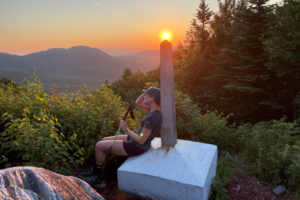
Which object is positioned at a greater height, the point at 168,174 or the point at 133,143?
the point at 133,143

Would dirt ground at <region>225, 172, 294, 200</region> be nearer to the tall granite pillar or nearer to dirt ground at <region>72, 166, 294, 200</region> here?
dirt ground at <region>72, 166, 294, 200</region>

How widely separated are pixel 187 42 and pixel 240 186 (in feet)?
94.6

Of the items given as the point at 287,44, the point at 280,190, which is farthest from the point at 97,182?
the point at 287,44

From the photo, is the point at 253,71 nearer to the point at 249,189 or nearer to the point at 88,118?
the point at 249,189

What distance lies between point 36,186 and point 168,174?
6.10 feet

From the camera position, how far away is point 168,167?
312 cm

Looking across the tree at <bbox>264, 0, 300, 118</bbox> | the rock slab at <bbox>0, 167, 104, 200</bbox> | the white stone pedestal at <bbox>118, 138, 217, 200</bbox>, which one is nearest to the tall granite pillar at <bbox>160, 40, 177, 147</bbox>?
the white stone pedestal at <bbox>118, 138, 217, 200</bbox>

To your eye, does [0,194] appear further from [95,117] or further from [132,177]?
[95,117]

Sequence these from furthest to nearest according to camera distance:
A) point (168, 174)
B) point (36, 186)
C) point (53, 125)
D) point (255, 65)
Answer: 1. point (255, 65)
2. point (53, 125)
3. point (168, 174)
4. point (36, 186)

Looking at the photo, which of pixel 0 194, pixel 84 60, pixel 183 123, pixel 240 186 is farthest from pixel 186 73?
pixel 84 60

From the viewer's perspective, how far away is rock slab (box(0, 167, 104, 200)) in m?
1.45

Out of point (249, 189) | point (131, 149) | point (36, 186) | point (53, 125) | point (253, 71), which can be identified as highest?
point (253, 71)

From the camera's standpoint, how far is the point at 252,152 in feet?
16.2

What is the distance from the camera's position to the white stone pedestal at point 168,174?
Answer: 2836mm
